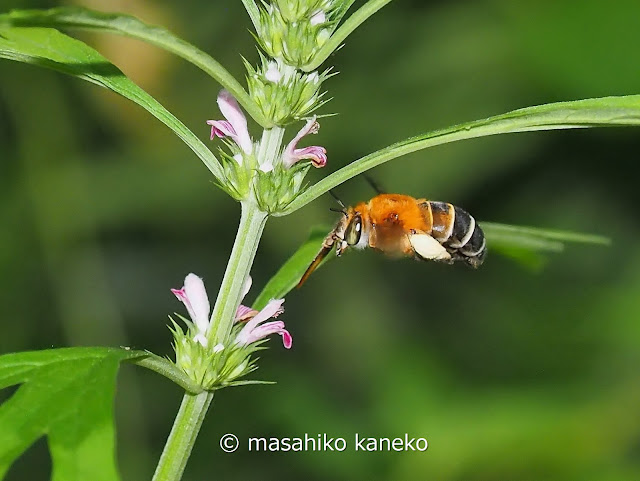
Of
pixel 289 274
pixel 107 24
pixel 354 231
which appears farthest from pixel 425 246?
pixel 107 24

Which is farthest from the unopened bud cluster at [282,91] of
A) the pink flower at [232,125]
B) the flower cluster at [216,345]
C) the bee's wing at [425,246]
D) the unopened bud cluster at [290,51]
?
the bee's wing at [425,246]

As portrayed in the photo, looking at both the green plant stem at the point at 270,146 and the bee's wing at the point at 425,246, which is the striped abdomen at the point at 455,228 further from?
the green plant stem at the point at 270,146

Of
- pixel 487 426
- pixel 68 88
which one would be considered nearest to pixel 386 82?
pixel 68 88

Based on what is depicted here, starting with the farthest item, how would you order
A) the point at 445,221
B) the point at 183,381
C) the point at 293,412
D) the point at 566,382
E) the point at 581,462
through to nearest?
1. the point at 293,412
2. the point at 566,382
3. the point at 581,462
4. the point at 445,221
5. the point at 183,381

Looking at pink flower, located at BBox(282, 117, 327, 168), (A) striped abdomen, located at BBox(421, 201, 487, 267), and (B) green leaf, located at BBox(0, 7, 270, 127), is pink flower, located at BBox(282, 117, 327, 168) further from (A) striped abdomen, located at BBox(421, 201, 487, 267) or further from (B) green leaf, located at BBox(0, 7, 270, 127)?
(A) striped abdomen, located at BBox(421, 201, 487, 267)

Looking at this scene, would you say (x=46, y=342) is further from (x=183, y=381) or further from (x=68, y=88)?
(x=183, y=381)

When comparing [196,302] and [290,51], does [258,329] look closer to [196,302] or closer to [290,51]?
[196,302]

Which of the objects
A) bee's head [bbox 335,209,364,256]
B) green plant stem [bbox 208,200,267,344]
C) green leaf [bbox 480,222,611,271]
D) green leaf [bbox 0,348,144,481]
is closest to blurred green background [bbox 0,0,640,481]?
green leaf [bbox 480,222,611,271]
